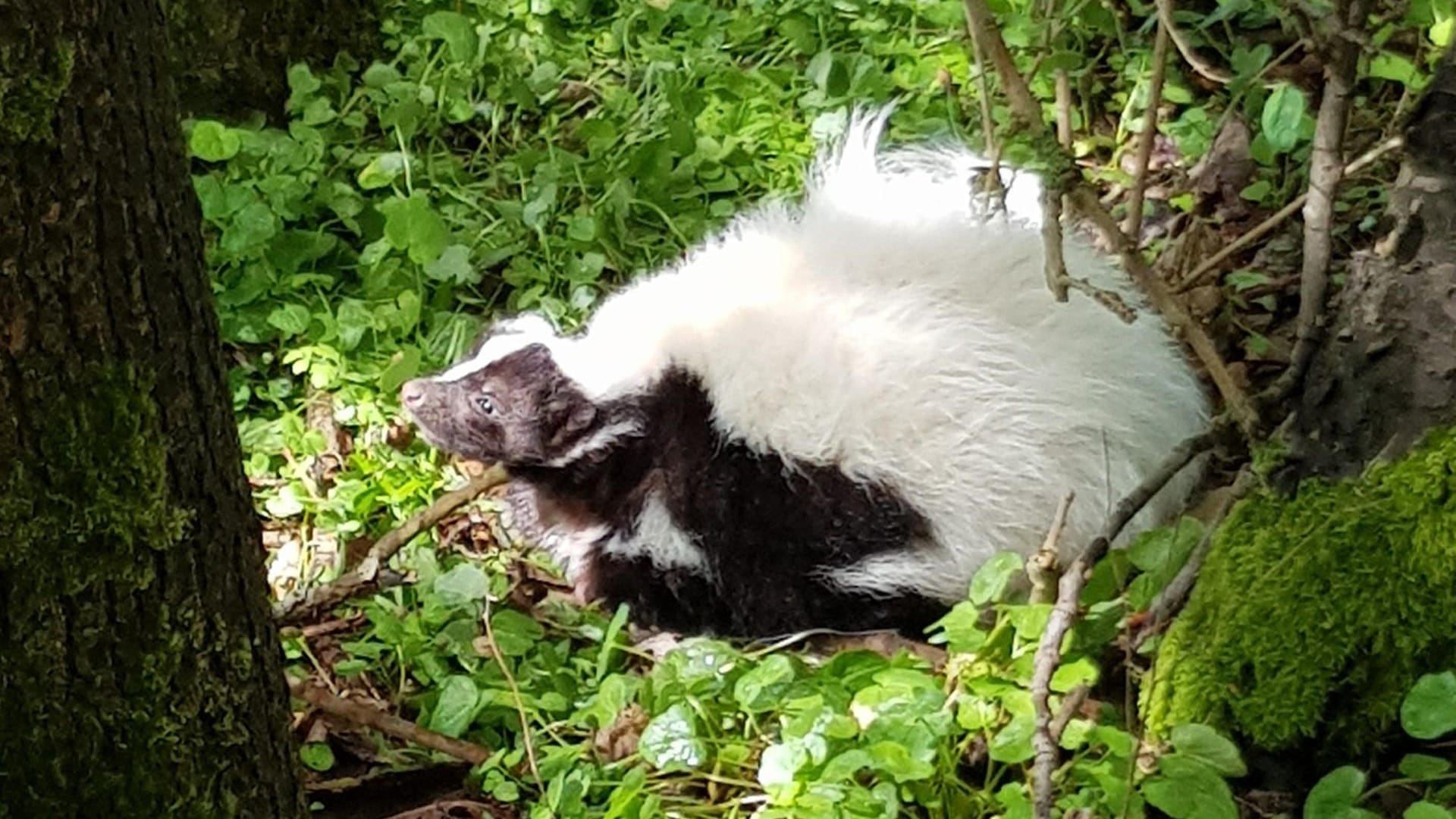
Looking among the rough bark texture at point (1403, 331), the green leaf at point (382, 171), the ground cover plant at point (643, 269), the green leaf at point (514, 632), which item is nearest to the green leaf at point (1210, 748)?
the ground cover plant at point (643, 269)

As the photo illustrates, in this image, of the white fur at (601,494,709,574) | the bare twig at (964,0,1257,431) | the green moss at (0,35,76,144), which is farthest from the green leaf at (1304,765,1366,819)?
the green moss at (0,35,76,144)

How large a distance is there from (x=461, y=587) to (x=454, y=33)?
6.69 feet

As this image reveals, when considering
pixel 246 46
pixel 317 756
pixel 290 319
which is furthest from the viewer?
pixel 246 46

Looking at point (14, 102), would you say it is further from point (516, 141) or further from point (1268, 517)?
point (516, 141)

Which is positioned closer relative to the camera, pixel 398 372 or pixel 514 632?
pixel 514 632

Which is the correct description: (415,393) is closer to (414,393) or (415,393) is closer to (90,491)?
(414,393)

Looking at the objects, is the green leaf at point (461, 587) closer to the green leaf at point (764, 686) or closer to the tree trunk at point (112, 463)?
the green leaf at point (764, 686)

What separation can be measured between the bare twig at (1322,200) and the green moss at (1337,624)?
340 mm

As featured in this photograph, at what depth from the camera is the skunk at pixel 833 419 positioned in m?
2.92

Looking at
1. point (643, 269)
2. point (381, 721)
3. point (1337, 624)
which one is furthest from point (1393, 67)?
point (381, 721)

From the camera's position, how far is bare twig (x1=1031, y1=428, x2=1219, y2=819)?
2100 millimetres

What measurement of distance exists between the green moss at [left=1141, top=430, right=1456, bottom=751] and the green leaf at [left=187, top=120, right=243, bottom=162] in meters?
2.70

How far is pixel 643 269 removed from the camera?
3986 mm

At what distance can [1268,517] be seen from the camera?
2.41 metres
